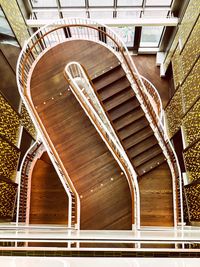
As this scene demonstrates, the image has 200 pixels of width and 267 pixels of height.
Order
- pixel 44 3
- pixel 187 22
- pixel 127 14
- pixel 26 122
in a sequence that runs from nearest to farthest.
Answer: pixel 187 22
pixel 26 122
pixel 44 3
pixel 127 14

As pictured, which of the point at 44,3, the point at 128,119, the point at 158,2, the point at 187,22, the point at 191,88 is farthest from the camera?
the point at 44,3

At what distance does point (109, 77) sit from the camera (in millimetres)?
7449

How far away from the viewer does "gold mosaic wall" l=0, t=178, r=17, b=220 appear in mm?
7098

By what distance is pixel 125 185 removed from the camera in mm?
6758

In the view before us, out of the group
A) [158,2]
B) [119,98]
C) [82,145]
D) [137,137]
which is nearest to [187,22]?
[158,2]

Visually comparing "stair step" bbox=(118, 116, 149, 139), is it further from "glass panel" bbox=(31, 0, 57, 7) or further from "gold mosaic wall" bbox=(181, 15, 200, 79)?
"glass panel" bbox=(31, 0, 57, 7)

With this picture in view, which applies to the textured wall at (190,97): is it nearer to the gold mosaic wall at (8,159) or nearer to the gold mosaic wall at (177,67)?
the gold mosaic wall at (177,67)

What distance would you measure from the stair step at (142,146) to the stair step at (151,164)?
0.27 m

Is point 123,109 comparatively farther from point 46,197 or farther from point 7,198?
point 7,198

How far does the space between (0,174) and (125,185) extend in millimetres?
2646

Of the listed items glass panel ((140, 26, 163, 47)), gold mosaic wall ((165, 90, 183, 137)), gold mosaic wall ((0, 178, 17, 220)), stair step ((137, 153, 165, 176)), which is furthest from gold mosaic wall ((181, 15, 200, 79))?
gold mosaic wall ((0, 178, 17, 220))

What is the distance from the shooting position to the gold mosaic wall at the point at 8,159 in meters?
7.11

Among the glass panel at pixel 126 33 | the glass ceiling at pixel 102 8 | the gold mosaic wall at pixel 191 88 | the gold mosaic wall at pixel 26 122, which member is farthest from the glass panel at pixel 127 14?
the gold mosaic wall at pixel 26 122

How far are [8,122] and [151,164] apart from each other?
11.1 ft
